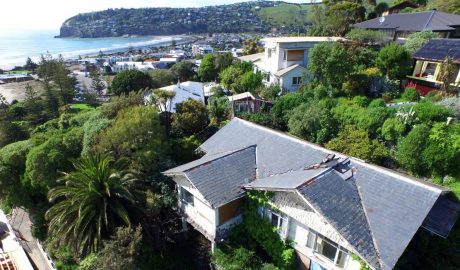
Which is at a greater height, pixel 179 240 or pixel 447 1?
pixel 447 1

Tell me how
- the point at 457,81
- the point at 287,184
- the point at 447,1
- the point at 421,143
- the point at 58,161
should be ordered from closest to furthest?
1. the point at 287,184
2. the point at 421,143
3. the point at 58,161
4. the point at 457,81
5. the point at 447,1

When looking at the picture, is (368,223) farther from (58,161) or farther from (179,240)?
(58,161)

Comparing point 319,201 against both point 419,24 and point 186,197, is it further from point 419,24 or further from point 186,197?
point 419,24

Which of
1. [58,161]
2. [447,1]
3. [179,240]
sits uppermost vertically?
[447,1]

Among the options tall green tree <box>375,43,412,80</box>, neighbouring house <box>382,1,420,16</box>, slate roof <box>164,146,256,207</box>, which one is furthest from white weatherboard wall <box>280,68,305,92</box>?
neighbouring house <box>382,1,420,16</box>

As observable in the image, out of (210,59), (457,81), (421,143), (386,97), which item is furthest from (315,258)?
(210,59)

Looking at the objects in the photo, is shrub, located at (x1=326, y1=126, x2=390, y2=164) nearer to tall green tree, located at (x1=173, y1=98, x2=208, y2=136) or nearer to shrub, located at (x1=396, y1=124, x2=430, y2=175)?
shrub, located at (x1=396, y1=124, x2=430, y2=175)
